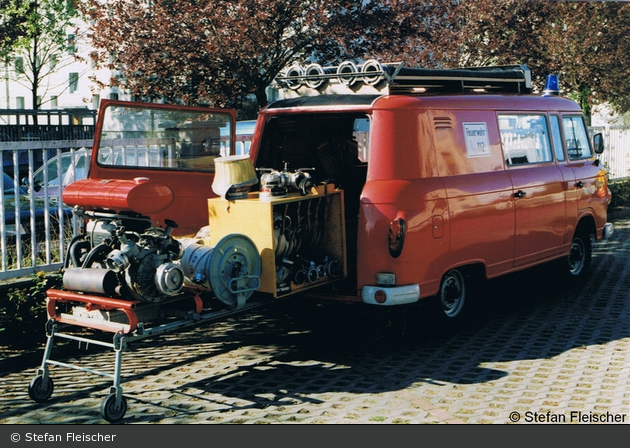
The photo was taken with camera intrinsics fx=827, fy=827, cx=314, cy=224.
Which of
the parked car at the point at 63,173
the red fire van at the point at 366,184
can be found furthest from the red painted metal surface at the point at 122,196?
the parked car at the point at 63,173

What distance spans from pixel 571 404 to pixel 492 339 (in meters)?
1.89

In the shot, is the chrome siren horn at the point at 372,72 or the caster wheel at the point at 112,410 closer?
the caster wheel at the point at 112,410

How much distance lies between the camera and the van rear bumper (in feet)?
22.3

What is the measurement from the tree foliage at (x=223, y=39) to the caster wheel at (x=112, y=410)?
5.95 m

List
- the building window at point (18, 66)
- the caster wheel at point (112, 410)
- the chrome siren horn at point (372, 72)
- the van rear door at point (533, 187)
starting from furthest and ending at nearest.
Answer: the building window at point (18, 66) → the van rear door at point (533, 187) → the chrome siren horn at point (372, 72) → the caster wheel at point (112, 410)

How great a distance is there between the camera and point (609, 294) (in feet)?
31.7

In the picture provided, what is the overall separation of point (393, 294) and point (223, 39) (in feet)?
16.8

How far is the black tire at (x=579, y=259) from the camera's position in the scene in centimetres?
996

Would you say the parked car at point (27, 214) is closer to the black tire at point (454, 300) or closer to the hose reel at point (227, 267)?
the hose reel at point (227, 267)

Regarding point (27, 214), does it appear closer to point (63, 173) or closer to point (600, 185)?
point (63, 173)

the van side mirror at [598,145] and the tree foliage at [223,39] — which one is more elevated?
the tree foliage at [223,39]

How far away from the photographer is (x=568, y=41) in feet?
63.1

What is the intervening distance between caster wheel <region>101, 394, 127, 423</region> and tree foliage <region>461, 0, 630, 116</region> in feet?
44.6

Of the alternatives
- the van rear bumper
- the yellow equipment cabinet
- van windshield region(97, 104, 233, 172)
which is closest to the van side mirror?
the van rear bumper
